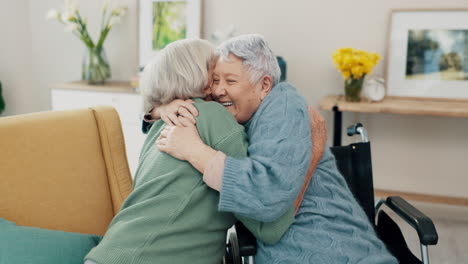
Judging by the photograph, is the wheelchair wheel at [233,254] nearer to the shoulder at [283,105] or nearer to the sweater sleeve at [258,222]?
the sweater sleeve at [258,222]

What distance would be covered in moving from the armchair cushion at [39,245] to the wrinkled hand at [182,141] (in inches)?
14.8

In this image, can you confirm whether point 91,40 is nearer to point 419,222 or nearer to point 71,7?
point 71,7

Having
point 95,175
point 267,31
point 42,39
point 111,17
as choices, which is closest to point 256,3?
point 267,31

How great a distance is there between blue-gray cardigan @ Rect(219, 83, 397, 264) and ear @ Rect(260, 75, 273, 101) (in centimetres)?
5

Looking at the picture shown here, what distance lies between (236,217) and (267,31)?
2315mm

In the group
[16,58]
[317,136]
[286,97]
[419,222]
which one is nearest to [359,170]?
[419,222]

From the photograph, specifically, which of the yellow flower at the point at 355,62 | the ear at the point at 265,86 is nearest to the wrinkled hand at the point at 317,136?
the ear at the point at 265,86

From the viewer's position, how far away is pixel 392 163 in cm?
327

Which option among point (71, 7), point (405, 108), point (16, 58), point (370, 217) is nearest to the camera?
point (370, 217)

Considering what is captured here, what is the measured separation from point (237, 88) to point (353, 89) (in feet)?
5.71

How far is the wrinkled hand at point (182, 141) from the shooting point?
116 centimetres

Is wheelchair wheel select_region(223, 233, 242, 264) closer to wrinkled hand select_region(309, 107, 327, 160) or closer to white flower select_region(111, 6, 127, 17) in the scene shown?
wrinkled hand select_region(309, 107, 327, 160)

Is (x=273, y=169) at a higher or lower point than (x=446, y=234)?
higher

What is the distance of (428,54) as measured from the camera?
3006 millimetres
